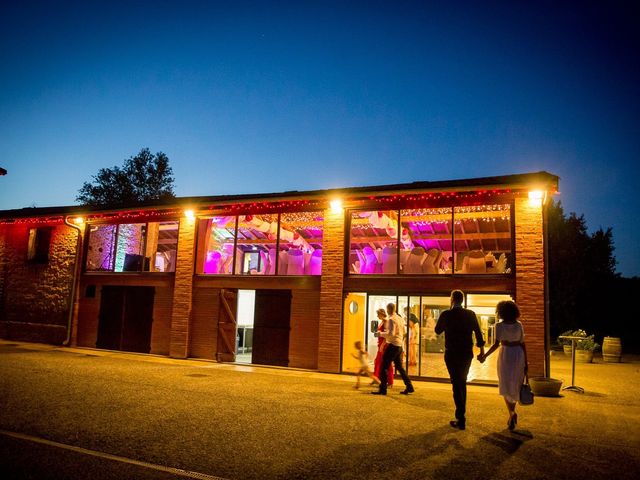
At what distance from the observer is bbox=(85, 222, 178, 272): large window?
52.5 ft

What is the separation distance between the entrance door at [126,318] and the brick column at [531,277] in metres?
11.2

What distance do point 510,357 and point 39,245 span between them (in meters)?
17.5

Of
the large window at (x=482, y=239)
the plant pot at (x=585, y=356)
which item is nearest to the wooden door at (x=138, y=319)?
the large window at (x=482, y=239)

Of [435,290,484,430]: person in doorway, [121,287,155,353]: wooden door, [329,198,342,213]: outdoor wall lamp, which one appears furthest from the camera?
[121,287,155,353]: wooden door

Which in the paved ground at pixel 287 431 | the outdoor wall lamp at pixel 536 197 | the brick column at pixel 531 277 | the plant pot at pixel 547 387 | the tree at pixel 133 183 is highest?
the tree at pixel 133 183

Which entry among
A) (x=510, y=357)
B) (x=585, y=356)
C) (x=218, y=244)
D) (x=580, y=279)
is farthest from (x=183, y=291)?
(x=580, y=279)

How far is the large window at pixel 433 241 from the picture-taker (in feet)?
38.3

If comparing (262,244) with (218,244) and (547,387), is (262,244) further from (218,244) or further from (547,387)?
(547,387)

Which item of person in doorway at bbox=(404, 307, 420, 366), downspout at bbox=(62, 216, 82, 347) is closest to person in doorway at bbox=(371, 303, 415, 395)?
person in doorway at bbox=(404, 307, 420, 366)

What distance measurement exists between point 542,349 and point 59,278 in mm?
15906

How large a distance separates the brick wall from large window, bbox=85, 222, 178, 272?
84 centimetres

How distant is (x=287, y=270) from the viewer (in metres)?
13.6

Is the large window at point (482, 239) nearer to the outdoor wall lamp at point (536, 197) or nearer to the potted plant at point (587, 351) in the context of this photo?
the outdoor wall lamp at point (536, 197)

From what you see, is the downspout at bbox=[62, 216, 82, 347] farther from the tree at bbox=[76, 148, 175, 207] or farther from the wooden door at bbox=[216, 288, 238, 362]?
the tree at bbox=[76, 148, 175, 207]
